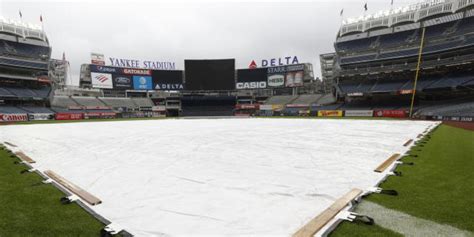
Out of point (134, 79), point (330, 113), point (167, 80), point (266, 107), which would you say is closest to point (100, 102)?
point (134, 79)

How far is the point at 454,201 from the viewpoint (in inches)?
150

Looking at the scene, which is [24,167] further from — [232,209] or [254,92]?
[254,92]

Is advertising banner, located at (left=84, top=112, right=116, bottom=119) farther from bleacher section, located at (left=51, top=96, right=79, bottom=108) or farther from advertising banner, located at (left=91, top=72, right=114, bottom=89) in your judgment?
advertising banner, located at (left=91, top=72, right=114, bottom=89)

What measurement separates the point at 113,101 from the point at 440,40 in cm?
7905

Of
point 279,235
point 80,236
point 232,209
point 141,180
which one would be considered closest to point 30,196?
point 141,180

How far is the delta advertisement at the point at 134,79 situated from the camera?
192ft

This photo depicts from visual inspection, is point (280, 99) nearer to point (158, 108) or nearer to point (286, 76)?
point (286, 76)

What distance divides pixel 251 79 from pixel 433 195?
62.4 m

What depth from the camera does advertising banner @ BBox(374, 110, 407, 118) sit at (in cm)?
3797

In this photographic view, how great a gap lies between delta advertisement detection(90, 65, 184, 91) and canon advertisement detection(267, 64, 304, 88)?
28055mm

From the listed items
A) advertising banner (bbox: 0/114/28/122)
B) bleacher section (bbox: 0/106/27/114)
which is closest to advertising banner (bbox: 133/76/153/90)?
bleacher section (bbox: 0/106/27/114)

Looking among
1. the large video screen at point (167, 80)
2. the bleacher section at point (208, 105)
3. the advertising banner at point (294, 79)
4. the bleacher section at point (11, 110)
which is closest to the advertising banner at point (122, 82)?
the large video screen at point (167, 80)

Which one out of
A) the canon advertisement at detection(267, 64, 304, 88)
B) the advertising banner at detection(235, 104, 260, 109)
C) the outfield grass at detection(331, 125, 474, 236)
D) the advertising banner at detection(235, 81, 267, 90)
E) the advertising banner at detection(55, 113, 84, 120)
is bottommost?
the outfield grass at detection(331, 125, 474, 236)

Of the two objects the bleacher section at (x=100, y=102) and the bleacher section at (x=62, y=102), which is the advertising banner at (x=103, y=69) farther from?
the bleacher section at (x=62, y=102)
